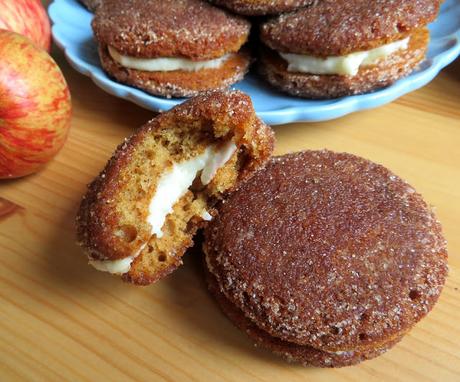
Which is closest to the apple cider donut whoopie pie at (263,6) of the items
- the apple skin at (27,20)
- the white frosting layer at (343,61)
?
the white frosting layer at (343,61)

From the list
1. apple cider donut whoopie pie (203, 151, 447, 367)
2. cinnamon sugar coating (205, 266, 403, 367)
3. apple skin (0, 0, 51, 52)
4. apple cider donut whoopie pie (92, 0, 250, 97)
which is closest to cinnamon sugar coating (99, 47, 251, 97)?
apple cider donut whoopie pie (92, 0, 250, 97)

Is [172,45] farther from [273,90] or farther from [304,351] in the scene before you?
[304,351]

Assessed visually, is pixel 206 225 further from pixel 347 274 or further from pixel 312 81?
pixel 312 81

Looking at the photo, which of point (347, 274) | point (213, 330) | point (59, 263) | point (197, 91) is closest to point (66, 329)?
point (59, 263)

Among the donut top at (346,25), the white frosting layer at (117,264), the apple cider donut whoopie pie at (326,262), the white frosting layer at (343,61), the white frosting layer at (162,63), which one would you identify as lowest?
the white frosting layer at (117,264)

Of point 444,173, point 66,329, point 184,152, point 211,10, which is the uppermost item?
point 211,10

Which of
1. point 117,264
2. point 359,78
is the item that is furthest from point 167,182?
point 359,78

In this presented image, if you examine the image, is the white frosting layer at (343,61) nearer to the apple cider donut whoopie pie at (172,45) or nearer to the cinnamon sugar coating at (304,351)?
the apple cider donut whoopie pie at (172,45)
